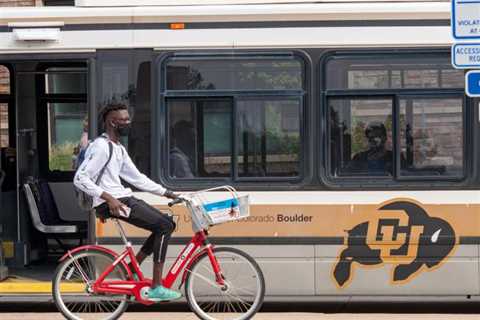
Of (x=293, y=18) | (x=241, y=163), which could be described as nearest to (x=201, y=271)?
(x=241, y=163)

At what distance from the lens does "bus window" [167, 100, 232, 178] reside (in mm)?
8430

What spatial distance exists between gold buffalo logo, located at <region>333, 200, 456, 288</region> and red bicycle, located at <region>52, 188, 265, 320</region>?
115cm

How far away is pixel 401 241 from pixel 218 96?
2079 millimetres

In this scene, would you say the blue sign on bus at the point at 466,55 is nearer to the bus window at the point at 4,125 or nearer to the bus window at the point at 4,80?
the bus window at the point at 4,80

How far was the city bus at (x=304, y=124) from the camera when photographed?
8.27 m

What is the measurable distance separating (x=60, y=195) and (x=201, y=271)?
11.3ft

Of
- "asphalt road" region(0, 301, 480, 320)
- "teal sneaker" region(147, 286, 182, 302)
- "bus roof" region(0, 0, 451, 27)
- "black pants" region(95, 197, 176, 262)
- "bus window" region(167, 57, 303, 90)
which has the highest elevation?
"bus roof" region(0, 0, 451, 27)

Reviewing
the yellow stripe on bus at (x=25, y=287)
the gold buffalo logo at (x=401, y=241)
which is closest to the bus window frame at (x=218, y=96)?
the gold buffalo logo at (x=401, y=241)

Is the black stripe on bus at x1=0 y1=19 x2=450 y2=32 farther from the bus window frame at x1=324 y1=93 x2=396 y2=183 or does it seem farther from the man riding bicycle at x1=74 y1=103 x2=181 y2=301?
the man riding bicycle at x1=74 y1=103 x2=181 y2=301

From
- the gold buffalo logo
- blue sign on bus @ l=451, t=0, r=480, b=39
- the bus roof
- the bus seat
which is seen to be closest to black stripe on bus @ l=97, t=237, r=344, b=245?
the gold buffalo logo

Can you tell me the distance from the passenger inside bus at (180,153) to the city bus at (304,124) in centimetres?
1

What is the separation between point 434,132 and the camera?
326 inches

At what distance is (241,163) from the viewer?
843cm

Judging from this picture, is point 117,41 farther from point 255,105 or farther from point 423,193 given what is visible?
point 423,193
